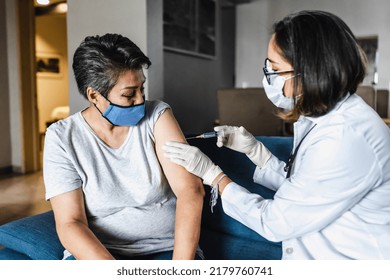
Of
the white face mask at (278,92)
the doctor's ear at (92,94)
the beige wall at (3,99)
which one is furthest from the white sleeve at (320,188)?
the beige wall at (3,99)

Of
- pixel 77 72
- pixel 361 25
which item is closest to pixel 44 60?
pixel 361 25

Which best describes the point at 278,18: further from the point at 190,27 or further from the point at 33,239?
the point at 33,239

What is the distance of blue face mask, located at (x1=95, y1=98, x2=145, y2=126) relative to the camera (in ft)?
4.32

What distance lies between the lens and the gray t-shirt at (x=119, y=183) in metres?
1.29

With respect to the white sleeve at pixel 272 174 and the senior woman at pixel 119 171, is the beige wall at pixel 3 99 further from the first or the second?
the white sleeve at pixel 272 174

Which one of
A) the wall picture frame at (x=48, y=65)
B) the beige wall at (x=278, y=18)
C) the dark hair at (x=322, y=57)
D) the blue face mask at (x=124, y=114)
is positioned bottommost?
the blue face mask at (x=124, y=114)

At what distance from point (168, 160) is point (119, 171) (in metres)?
0.16

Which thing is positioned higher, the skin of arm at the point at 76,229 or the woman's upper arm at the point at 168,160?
the woman's upper arm at the point at 168,160

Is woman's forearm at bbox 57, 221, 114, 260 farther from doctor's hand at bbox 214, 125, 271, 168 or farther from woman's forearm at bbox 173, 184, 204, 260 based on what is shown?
doctor's hand at bbox 214, 125, 271, 168

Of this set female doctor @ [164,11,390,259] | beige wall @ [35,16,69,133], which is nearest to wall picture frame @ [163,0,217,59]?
female doctor @ [164,11,390,259]

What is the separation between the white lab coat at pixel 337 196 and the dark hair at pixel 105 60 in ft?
1.74

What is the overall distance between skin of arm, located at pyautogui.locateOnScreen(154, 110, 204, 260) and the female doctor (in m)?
0.20

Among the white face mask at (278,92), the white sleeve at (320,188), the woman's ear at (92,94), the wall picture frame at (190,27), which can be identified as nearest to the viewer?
the white sleeve at (320,188)
